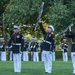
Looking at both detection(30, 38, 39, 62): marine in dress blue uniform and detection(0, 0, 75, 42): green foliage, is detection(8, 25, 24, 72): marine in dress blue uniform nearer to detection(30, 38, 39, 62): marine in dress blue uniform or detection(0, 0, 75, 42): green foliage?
detection(30, 38, 39, 62): marine in dress blue uniform

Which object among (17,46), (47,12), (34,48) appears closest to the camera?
(17,46)

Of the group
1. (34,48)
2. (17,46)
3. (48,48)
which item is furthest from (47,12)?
(48,48)

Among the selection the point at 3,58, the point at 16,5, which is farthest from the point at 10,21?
the point at 3,58

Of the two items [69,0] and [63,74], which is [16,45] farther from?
[69,0]

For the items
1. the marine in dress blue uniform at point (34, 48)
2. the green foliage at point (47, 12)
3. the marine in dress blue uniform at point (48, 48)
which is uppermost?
the green foliage at point (47, 12)

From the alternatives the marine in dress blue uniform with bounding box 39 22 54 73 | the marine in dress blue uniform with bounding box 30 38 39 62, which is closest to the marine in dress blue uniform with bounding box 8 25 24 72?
the marine in dress blue uniform with bounding box 39 22 54 73

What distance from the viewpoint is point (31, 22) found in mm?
39250

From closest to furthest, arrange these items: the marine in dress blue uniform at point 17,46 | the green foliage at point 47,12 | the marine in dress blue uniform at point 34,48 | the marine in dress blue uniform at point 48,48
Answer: the marine in dress blue uniform at point 48,48
the marine in dress blue uniform at point 17,46
the marine in dress blue uniform at point 34,48
the green foliage at point 47,12

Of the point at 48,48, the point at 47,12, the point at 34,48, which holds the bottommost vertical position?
the point at 34,48

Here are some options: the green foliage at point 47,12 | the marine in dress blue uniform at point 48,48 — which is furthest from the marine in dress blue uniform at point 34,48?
the marine in dress blue uniform at point 48,48

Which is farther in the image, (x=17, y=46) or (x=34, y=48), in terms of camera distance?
(x=34, y=48)

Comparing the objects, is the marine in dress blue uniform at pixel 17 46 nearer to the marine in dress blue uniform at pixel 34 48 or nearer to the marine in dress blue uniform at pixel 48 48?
the marine in dress blue uniform at pixel 48 48

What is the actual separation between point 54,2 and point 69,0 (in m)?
2.10

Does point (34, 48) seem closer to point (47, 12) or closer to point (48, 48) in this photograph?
point (47, 12)
